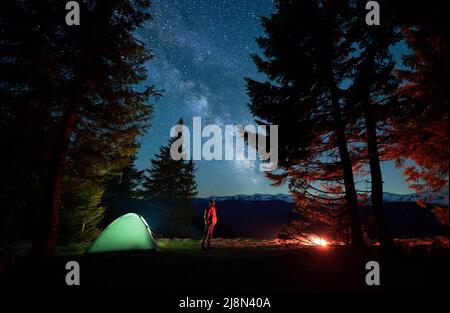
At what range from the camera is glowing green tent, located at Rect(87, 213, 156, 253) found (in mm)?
9584

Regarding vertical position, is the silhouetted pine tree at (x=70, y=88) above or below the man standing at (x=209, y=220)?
above

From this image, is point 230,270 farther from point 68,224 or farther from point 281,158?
point 68,224

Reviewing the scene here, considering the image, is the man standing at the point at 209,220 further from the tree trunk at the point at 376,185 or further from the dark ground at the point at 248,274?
the tree trunk at the point at 376,185

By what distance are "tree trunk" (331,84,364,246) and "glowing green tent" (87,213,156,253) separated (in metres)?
7.86

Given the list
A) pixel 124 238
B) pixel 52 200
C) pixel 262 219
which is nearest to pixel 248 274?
pixel 124 238

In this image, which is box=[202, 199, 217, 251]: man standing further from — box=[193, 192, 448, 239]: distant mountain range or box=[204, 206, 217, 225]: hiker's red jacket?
box=[193, 192, 448, 239]: distant mountain range

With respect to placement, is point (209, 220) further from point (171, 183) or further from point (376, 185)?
point (171, 183)

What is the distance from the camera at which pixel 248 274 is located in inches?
234

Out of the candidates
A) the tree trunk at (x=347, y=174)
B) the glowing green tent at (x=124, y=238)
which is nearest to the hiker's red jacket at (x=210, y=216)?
the glowing green tent at (x=124, y=238)

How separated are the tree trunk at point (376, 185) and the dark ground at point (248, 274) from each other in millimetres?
1175

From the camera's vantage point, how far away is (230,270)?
647 cm

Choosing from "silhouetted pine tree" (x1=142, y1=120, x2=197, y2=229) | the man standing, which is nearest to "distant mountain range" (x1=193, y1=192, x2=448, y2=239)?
"silhouetted pine tree" (x1=142, y1=120, x2=197, y2=229)

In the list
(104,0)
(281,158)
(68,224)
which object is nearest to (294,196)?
(281,158)

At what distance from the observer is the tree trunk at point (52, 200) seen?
8.45 m
